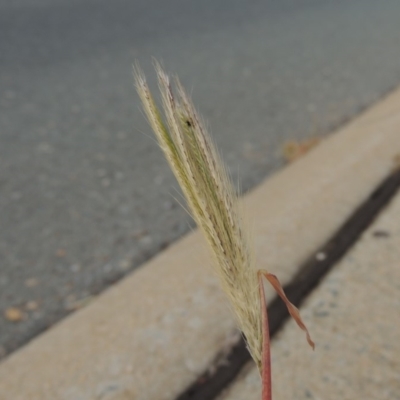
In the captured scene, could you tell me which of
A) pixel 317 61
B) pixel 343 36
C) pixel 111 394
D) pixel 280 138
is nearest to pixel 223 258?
pixel 111 394

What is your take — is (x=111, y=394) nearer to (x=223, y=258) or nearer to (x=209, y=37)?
(x=223, y=258)

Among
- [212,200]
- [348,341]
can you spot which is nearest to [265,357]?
[212,200]

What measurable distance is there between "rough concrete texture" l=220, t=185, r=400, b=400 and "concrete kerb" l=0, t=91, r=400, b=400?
13 cm

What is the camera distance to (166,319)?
167 centimetres

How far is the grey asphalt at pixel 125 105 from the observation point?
2.32 m

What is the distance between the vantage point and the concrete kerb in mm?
1490

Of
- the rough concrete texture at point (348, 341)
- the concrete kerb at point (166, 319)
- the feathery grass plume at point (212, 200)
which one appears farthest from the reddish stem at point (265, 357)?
the rough concrete texture at point (348, 341)

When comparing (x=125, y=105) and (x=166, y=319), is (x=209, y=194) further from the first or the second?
(x=125, y=105)

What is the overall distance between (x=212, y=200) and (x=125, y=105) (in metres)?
3.13

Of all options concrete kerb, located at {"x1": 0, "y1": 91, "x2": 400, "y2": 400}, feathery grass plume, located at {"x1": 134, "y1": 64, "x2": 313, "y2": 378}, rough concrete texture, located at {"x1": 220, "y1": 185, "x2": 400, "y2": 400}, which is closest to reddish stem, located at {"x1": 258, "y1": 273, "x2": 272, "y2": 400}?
feathery grass plume, located at {"x1": 134, "y1": 64, "x2": 313, "y2": 378}

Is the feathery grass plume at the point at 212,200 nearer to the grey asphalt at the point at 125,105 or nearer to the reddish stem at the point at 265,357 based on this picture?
the reddish stem at the point at 265,357

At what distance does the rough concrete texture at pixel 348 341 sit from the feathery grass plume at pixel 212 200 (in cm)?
70

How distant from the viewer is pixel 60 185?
113 inches

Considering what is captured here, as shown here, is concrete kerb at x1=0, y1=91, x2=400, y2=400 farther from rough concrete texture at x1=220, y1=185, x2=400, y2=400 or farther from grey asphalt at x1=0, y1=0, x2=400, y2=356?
grey asphalt at x1=0, y1=0, x2=400, y2=356
